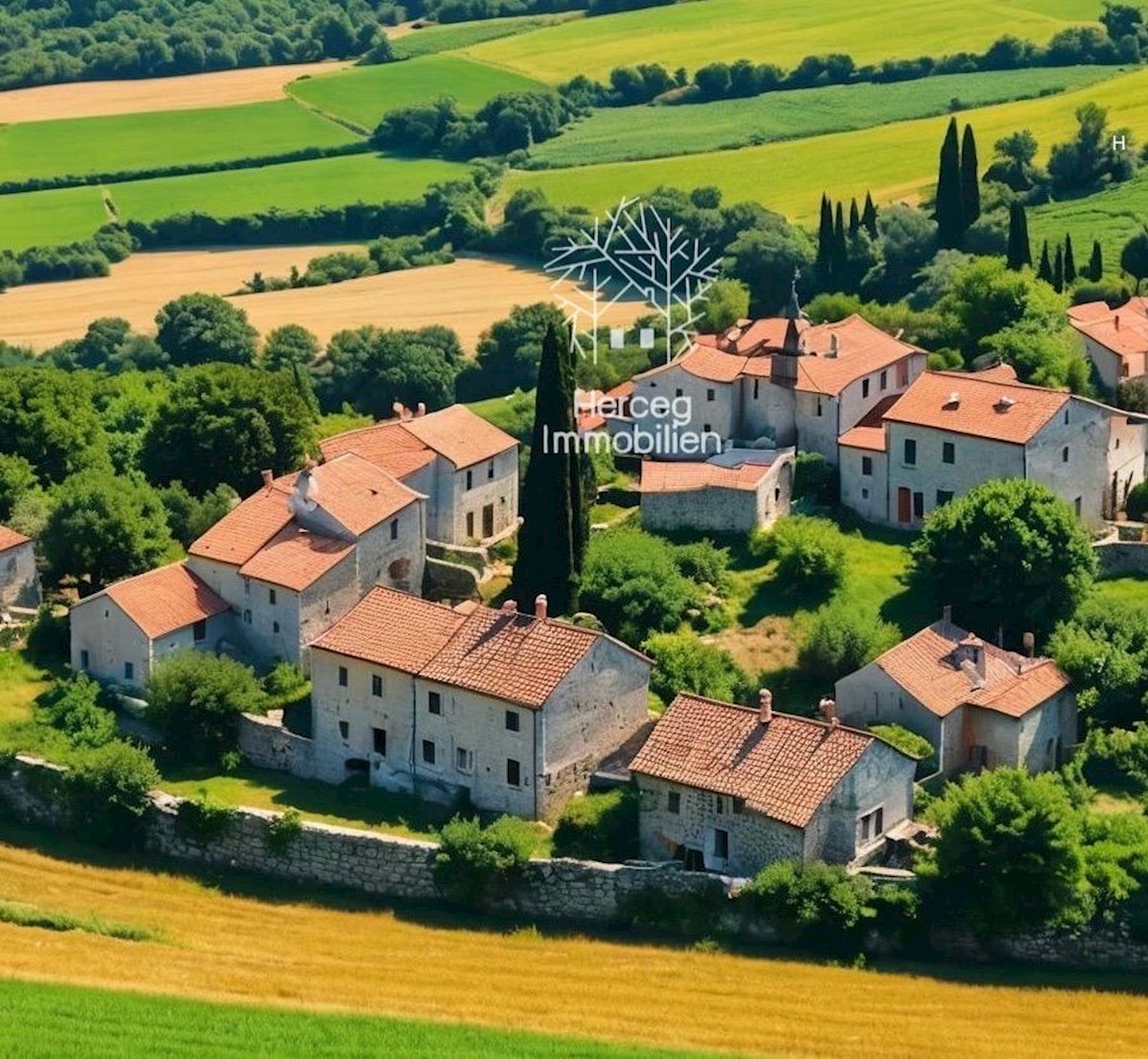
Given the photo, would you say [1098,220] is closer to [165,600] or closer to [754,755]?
[165,600]

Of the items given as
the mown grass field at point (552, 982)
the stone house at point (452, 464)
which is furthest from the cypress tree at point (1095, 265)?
the mown grass field at point (552, 982)

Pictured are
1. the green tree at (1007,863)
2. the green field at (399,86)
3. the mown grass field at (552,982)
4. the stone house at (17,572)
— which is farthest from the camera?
the green field at (399,86)

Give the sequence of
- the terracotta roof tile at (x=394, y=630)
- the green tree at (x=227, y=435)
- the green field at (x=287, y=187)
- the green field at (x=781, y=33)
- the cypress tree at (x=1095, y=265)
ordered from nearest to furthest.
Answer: the terracotta roof tile at (x=394, y=630), the green tree at (x=227, y=435), the cypress tree at (x=1095, y=265), the green field at (x=287, y=187), the green field at (x=781, y=33)

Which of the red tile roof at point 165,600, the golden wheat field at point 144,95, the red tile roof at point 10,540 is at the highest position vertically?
the red tile roof at point 10,540

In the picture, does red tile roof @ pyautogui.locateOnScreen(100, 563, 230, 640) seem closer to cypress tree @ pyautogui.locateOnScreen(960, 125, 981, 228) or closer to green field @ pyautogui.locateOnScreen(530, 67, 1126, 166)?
cypress tree @ pyautogui.locateOnScreen(960, 125, 981, 228)

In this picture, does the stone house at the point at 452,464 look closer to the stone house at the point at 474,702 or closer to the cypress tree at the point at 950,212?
the stone house at the point at 474,702

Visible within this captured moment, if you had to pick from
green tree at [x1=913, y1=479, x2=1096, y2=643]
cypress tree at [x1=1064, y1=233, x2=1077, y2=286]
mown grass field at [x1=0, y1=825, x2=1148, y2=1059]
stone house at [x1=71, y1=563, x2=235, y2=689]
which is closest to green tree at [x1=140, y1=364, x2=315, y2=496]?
stone house at [x1=71, y1=563, x2=235, y2=689]

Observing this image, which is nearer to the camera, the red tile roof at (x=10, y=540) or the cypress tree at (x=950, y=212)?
the red tile roof at (x=10, y=540)
